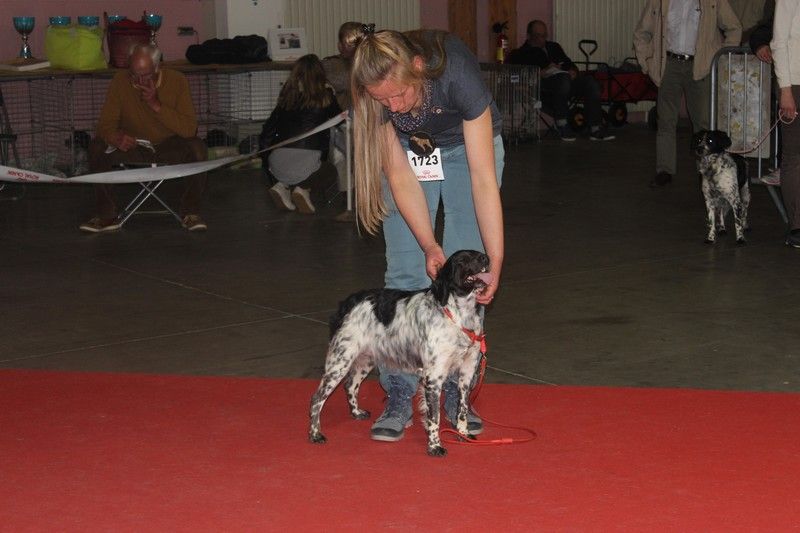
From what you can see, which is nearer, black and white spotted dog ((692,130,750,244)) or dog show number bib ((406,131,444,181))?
dog show number bib ((406,131,444,181))

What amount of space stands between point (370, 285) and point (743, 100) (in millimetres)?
3689

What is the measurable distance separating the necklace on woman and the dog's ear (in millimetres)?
430

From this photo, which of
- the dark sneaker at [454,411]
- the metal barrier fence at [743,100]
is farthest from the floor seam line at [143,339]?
the metal barrier fence at [743,100]

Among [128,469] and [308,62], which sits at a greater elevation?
[308,62]

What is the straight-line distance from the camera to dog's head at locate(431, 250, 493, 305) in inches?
143

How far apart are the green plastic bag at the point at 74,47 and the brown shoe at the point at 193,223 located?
3235mm

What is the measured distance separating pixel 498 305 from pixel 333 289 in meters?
0.98

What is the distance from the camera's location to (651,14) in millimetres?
10180

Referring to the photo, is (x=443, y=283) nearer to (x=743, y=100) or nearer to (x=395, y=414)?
(x=395, y=414)

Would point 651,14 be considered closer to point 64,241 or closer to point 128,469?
point 64,241

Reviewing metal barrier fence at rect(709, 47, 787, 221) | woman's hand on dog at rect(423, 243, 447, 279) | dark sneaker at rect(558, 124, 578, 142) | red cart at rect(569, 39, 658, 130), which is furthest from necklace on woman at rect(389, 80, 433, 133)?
red cart at rect(569, 39, 658, 130)

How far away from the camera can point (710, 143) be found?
769 cm

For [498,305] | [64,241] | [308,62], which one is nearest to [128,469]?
[498,305]

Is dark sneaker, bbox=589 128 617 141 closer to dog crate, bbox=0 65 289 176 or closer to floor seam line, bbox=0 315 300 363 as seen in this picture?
dog crate, bbox=0 65 289 176
